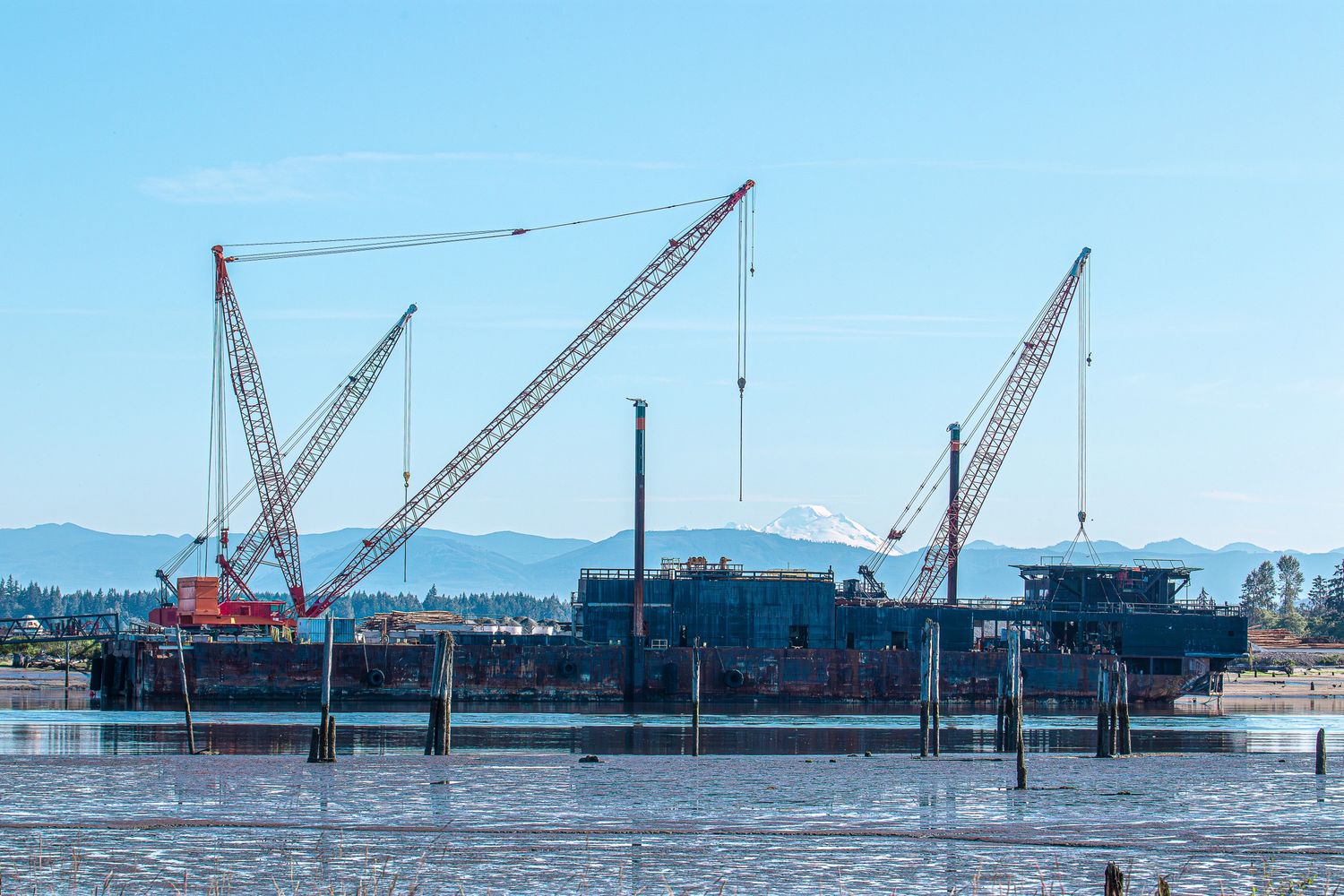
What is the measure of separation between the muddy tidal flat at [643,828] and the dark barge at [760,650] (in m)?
54.8

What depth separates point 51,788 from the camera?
1692 inches

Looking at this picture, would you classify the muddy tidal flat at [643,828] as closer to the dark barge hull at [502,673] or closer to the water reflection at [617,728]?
the water reflection at [617,728]

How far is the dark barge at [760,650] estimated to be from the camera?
354ft

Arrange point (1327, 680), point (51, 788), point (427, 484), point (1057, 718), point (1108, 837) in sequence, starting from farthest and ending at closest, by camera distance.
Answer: point (1327, 680), point (427, 484), point (1057, 718), point (51, 788), point (1108, 837)

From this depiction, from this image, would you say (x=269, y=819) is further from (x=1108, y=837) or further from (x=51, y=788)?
(x=1108, y=837)

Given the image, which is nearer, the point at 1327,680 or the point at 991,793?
the point at 991,793

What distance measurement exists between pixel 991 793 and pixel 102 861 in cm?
2281

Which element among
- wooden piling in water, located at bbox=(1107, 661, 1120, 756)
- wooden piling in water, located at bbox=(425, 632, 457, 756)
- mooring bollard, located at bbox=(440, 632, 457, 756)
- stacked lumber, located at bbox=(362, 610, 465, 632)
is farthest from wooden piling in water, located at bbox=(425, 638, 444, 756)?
stacked lumber, located at bbox=(362, 610, 465, 632)

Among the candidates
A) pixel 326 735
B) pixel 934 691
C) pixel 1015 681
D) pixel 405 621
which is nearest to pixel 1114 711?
pixel 934 691

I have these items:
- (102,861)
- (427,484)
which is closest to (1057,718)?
(427,484)

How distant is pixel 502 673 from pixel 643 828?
244 feet

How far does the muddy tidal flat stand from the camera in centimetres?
2869

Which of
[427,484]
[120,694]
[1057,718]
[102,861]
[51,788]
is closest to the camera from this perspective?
[102,861]

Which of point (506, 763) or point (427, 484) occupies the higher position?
point (427, 484)
